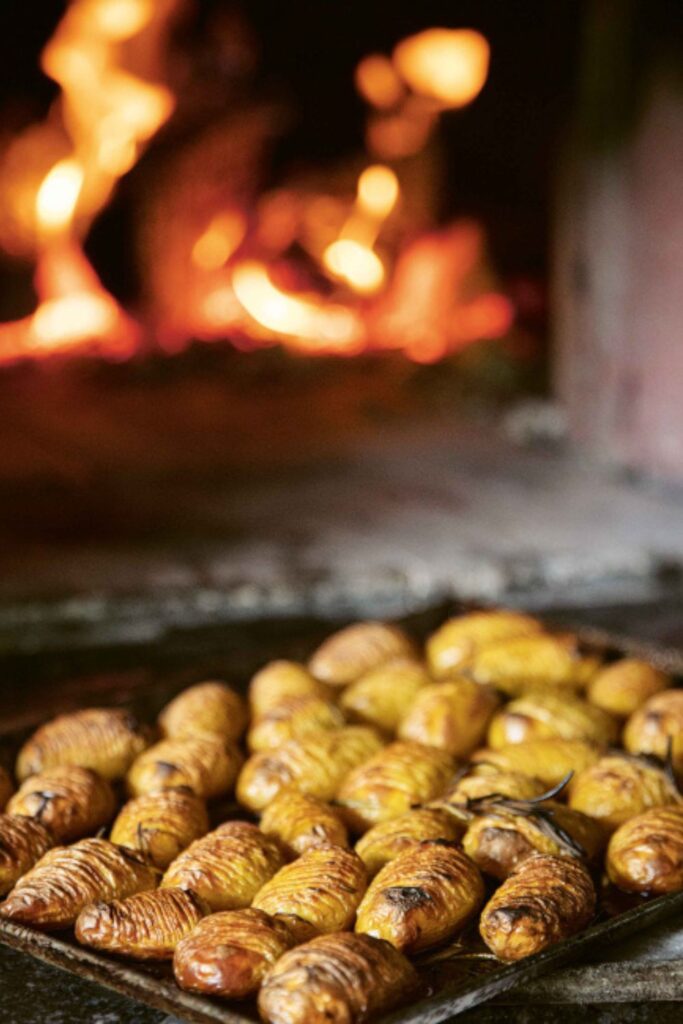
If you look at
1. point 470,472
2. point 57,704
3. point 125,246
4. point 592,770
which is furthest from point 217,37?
point 592,770

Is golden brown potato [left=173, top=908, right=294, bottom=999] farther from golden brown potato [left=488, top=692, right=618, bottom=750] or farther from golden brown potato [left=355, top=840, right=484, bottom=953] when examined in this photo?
golden brown potato [left=488, top=692, right=618, bottom=750]

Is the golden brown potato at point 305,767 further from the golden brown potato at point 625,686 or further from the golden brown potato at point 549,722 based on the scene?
the golden brown potato at point 625,686

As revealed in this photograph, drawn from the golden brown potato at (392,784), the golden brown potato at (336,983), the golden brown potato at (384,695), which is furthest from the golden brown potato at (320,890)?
the golden brown potato at (384,695)

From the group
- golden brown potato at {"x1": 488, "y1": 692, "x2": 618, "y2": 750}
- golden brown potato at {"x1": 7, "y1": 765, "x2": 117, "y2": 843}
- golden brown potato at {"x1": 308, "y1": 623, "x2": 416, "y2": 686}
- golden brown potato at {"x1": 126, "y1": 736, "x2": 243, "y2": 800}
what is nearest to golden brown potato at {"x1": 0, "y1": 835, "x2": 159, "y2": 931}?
golden brown potato at {"x1": 7, "y1": 765, "x2": 117, "y2": 843}

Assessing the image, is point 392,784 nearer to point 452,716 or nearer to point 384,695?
point 452,716

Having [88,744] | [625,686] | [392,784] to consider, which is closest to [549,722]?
[625,686]

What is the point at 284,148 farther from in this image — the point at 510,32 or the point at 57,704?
the point at 57,704
